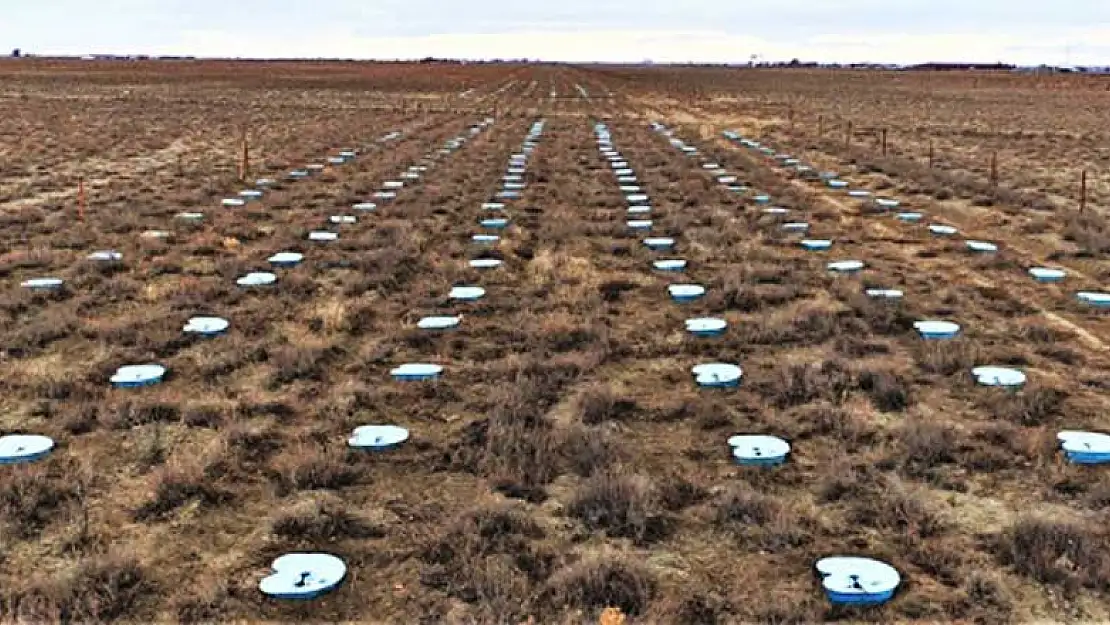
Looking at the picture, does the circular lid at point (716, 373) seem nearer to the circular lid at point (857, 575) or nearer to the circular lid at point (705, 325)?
the circular lid at point (705, 325)

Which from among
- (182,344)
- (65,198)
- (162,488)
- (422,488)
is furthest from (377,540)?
(65,198)

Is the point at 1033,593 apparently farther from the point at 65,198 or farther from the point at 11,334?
the point at 65,198

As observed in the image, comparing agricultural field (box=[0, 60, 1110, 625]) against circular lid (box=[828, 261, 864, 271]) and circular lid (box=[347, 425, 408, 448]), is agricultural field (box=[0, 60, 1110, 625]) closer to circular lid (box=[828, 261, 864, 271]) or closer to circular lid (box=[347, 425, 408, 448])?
circular lid (box=[347, 425, 408, 448])

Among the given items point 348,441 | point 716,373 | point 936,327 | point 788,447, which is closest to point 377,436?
point 348,441

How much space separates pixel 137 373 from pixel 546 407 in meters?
3.38

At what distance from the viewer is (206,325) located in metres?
9.23

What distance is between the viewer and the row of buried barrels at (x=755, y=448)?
180 inches

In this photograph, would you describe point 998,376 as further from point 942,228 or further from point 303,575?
point 942,228

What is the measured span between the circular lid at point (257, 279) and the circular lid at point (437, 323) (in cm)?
251

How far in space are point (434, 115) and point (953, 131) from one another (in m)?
21.5

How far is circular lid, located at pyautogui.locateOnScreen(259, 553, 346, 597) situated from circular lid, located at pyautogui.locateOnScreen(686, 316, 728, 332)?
512 centimetres

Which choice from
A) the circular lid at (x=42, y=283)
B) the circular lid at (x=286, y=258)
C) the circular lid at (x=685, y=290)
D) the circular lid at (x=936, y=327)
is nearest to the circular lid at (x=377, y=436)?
the circular lid at (x=685, y=290)

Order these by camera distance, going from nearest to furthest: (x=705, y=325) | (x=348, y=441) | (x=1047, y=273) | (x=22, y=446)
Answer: (x=22, y=446) < (x=348, y=441) < (x=705, y=325) < (x=1047, y=273)

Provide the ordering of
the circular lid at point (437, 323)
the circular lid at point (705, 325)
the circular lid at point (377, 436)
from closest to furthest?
the circular lid at point (377, 436), the circular lid at point (705, 325), the circular lid at point (437, 323)
